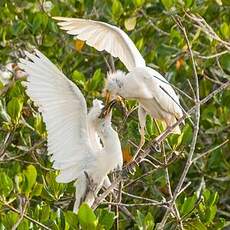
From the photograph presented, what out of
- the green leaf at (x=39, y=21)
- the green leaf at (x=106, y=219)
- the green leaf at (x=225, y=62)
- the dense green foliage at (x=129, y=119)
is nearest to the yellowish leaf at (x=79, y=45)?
the dense green foliage at (x=129, y=119)

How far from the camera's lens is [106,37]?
3826 mm

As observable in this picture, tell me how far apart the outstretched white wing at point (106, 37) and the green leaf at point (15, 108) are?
357 millimetres

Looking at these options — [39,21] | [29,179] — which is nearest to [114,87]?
[29,179]

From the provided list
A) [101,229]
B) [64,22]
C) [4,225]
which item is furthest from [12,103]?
[101,229]

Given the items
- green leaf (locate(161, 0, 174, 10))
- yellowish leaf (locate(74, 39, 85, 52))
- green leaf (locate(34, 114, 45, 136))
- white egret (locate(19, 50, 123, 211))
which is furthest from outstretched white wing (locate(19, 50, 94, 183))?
yellowish leaf (locate(74, 39, 85, 52))

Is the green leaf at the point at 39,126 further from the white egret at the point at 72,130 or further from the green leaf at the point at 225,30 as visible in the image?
the green leaf at the point at 225,30

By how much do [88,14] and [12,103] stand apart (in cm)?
121

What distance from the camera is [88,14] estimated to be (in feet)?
15.8

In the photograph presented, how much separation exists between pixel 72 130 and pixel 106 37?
0.68 meters

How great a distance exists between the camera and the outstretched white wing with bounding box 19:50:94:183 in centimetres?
318

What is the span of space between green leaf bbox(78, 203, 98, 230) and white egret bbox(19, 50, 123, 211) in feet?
1.29

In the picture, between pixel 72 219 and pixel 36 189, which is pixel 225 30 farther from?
pixel 72 219

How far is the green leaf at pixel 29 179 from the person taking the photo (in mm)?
3301

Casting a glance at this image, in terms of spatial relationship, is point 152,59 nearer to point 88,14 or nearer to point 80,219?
point 88,14
